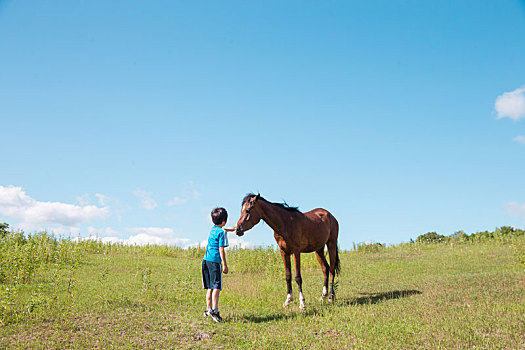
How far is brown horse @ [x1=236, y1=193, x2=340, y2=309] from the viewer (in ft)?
30.2

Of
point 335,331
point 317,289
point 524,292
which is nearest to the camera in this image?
point 335,331

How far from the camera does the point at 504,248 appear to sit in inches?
907

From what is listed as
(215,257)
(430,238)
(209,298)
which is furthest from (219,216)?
(430,238)

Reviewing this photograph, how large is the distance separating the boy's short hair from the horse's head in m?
0.52

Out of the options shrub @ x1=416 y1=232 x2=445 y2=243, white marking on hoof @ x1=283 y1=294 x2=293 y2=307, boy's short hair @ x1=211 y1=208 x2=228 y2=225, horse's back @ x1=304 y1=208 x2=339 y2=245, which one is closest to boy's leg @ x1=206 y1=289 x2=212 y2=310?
boy's short hair @ x1=211 y1=208 x2=228 y2=225

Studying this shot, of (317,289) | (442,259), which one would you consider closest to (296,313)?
(317,289)

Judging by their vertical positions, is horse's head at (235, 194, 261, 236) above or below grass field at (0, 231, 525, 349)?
above

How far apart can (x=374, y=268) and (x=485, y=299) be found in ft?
28.2

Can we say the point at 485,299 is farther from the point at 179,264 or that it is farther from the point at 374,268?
the point at 179,264

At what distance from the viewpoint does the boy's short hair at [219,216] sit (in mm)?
8430

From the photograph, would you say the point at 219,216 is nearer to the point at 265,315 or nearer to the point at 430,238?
the point at 265,315

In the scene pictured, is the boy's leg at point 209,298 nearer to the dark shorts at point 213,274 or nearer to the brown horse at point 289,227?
the dark shorts at point 213,274

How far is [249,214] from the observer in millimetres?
9070

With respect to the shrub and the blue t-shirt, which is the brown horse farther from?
the shrub
